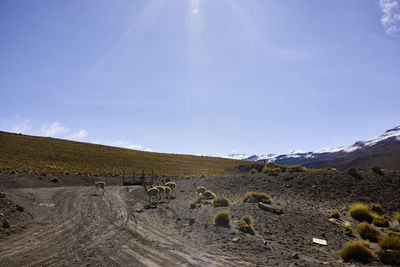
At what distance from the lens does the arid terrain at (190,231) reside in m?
8.19

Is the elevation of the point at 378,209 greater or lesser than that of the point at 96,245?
lesser

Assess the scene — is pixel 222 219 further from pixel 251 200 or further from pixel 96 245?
pixel 96 245

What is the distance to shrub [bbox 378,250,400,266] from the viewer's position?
7.48 m

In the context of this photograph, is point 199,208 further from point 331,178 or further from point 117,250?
point 331,178

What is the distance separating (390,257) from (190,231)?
7.78 meters

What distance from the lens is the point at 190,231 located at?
1178 centimetres

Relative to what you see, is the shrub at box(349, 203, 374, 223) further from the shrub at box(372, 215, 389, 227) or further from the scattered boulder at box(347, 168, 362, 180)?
the scattered boulder at box(347, 168, 362, 180)

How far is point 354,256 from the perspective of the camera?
8.27 metres

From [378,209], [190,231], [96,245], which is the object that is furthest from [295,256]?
[378,209]

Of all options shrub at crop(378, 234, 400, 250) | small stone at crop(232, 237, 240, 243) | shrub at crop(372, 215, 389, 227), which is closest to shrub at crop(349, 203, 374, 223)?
shrub at crop(372, 215, 389, 227)

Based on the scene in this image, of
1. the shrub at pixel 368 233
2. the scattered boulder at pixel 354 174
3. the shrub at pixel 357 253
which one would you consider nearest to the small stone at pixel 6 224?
the shrub at pixel 357 253

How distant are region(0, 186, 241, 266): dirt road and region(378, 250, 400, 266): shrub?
198 inches

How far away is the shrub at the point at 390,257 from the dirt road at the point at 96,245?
502 centimetres

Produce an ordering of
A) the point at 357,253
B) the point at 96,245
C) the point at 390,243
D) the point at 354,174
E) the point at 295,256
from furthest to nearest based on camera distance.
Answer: the point at 354,174
the point at 96,245
the point at 390,243
the point at 295,256
the point at 357,253
